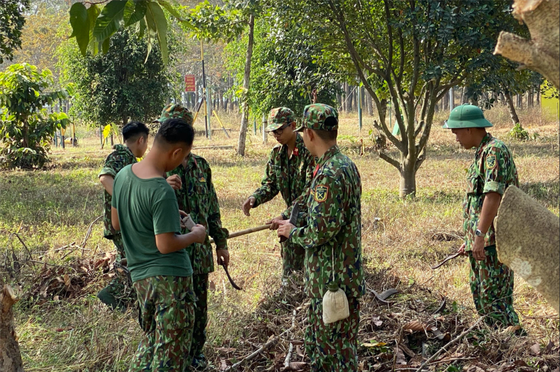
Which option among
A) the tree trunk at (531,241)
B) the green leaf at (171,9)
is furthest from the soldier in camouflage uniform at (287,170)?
the tree trunk at (531,241)

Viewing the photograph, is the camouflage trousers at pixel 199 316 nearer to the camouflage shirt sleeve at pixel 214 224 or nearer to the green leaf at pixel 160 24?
the camouflage shirt sleeve at pixel 214 224

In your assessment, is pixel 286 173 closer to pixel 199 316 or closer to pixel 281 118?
pixel 281 118

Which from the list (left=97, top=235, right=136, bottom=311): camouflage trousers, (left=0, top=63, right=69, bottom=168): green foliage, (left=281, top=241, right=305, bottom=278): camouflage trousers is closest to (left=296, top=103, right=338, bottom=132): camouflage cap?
(left=281, top=241, right=305, bottom=278): camouflage trousers

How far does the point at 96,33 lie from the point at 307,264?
1.84 metres

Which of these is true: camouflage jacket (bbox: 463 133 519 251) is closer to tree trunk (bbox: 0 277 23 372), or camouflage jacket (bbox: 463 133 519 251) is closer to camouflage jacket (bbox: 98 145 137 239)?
camouflage jacket (bbox: 98 145 137 239)

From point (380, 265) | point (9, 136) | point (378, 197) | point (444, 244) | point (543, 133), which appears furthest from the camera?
point (543, 133)

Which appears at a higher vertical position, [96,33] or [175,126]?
[96,33]

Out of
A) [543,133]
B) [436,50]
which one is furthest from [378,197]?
[543,133]

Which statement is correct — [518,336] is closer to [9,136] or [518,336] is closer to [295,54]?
[295,54]

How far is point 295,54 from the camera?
434 inches

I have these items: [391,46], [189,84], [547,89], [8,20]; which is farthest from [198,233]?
[189,84]

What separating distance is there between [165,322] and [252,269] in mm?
3178

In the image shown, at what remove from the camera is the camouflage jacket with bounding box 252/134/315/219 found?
17.1 feet

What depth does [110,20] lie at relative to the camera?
1.92 metres
